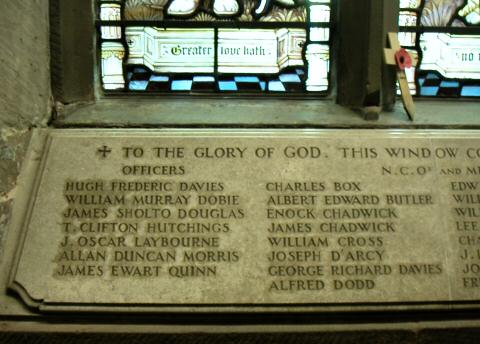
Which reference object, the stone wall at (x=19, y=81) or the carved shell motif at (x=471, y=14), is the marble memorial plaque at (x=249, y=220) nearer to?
the stone wall at (x=19, y=81)

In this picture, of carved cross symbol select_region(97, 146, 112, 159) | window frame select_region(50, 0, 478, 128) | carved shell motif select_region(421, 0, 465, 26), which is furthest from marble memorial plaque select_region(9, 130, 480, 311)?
carved shell motif select_region(421, 0, 465, 26)

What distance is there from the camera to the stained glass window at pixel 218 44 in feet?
8.91

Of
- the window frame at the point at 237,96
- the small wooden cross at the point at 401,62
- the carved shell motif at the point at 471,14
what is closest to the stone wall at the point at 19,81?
the window frame at the point at 237,96

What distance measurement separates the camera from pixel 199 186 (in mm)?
2064

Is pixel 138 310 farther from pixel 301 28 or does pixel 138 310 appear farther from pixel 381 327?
pixel 301 28

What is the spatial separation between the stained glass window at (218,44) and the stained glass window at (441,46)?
0.41 metres

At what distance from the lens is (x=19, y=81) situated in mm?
2143

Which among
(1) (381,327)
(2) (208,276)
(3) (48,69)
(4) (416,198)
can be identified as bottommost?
(1) (381,327)

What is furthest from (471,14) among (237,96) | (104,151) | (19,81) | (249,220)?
(19,81)

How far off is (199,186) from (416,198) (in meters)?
0.77

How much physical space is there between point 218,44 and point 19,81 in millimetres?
965

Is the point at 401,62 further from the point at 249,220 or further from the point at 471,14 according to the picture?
the point at 249,220

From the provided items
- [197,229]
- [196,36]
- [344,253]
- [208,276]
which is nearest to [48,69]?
[196,36]

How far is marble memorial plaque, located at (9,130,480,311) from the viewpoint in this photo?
74.3 inches
